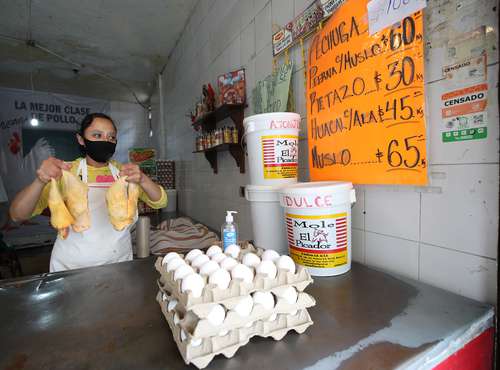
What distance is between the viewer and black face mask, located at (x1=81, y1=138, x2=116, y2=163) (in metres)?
1.44

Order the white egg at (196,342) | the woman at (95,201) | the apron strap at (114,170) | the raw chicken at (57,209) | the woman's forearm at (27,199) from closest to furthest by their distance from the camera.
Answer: the white egg at (196,342) → the raw chicken at (57,209) → the woman's forearm at (27,199) → the woman at (95,201) → the apron strap at (114,170)

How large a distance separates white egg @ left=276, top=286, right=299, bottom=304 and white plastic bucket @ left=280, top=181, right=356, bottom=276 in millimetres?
332

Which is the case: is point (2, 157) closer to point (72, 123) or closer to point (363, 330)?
point (72, 123)

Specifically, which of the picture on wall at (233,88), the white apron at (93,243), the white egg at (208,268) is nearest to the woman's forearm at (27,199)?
the white apron at (93,243)

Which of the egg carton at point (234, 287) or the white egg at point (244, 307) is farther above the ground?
the egg carton at point (234, 287)

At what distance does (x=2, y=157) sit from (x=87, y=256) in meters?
4.54

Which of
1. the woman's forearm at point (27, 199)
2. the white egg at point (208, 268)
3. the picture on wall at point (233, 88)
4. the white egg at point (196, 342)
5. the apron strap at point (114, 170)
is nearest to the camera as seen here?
the white egg at point (196, 342)

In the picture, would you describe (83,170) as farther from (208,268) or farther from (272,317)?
(272,317)

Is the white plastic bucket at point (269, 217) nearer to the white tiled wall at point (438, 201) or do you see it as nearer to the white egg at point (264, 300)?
the white tiled wall at point (438, 201)

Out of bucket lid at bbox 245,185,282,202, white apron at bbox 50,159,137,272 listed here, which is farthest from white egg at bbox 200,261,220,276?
white apron at bbox 50,159,137,272

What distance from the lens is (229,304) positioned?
0.55 metres

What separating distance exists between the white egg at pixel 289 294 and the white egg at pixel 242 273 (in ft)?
0.23

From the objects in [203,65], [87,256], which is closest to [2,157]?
[203,65]

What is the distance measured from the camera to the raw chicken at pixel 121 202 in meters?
1.22
